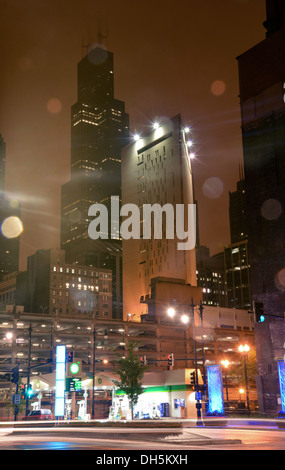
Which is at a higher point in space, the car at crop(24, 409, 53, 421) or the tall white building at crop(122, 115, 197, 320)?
the tall white building at crop(122, 115, 197, 320)

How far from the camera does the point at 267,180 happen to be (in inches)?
2490

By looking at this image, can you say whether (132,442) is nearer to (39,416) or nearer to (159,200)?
(39,416)

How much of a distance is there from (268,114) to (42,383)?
47.6m

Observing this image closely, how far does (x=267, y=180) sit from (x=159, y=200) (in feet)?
385

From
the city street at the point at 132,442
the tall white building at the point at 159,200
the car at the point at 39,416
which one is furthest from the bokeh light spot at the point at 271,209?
the tall white building at the point at 159,200

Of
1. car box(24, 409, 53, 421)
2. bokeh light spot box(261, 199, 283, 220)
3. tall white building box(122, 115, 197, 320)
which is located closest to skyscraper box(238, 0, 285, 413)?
bokeh light spot box(261, 199, 283, 220)

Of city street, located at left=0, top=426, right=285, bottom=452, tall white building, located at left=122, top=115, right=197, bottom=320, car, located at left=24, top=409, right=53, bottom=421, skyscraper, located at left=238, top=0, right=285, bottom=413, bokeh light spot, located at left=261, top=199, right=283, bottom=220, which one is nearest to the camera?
city street, located at left=0, top=426, right=285, bottom=452

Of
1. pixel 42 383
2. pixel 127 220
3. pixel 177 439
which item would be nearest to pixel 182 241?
pixel 127 220

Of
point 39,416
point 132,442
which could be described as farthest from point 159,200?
point 132,442

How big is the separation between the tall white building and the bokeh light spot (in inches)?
3657

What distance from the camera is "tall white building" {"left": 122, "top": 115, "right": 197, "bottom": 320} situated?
163750 millimetres

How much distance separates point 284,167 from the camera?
202 ft

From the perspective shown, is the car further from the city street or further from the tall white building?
the tall white building
